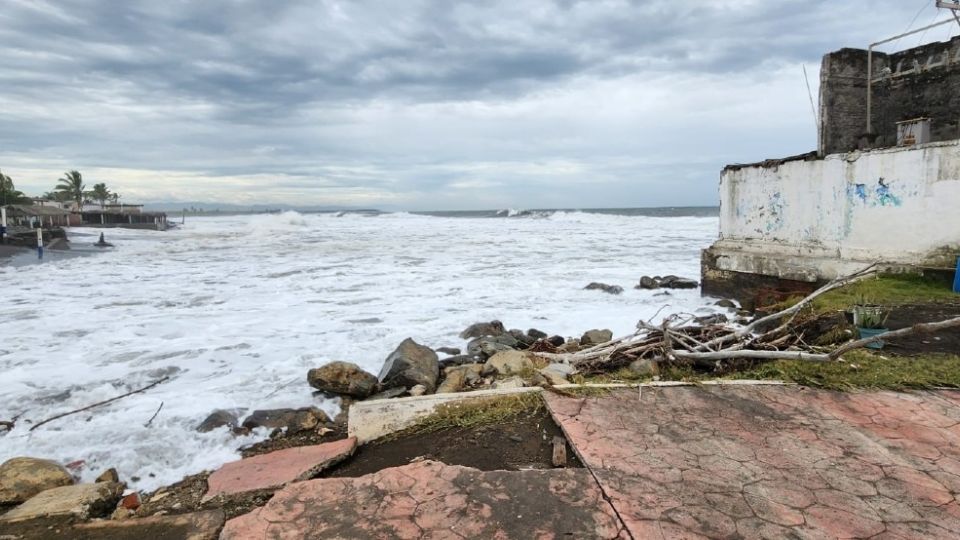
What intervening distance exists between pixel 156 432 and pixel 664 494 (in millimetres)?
4209

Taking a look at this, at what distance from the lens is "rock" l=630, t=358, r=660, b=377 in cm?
423

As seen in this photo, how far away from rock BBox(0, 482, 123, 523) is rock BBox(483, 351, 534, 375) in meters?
3.20

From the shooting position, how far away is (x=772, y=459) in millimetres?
2783

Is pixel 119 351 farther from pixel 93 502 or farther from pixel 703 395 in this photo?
pixel 703 395

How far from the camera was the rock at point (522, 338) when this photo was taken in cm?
741

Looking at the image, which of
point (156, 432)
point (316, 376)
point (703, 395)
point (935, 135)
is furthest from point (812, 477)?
point (935, 135)

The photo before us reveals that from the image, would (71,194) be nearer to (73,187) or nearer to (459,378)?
(73,187)

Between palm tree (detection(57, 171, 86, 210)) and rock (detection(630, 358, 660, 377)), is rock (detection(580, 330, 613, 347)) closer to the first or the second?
rock (detection(630, 358, 660, 377))

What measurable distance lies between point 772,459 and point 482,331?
5349mm

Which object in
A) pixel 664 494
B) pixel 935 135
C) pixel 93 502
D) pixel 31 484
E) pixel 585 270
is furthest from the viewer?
pixel 585 270

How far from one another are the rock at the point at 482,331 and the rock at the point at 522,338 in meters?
0.18

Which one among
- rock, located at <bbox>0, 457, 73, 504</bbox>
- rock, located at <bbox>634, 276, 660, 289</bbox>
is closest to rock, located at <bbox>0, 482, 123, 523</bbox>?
rock, located at <bbox>0, 457, 73, 504</bbox>

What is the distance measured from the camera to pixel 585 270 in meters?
15.6

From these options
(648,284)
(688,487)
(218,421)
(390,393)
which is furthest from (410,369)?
(648,284)
